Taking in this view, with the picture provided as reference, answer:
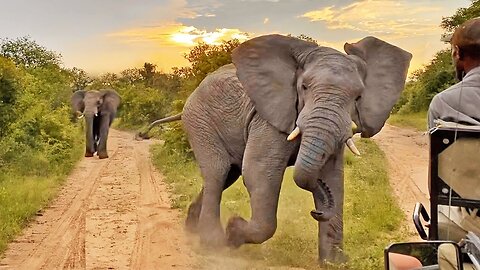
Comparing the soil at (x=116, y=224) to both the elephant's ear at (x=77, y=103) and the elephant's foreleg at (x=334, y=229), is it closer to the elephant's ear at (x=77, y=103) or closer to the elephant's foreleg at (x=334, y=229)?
the elephant's foreleg at (x=334, y=229)

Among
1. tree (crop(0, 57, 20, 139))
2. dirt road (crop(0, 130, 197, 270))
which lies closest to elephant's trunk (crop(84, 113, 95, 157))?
dirt road (crop(0, 130, 197, 270))

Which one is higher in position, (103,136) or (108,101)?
(108,101)

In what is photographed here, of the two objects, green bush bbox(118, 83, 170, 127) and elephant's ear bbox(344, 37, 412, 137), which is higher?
elephant's ear bbox(344, 37, 412, 137)

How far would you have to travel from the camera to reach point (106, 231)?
7180mm

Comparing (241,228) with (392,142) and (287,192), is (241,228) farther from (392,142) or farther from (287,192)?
(392,142)

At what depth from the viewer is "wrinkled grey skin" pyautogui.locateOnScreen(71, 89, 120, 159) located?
1559 cm

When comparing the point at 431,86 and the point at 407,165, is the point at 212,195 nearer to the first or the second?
the point at 407,165

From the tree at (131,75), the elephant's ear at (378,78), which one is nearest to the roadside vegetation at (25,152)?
the elephant's ear at (378,78)

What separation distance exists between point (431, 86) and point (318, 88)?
724 inches

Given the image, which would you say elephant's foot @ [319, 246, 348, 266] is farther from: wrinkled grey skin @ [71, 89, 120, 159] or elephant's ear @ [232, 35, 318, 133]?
wrinkled grey skin @ [71, 89, 120, 159]

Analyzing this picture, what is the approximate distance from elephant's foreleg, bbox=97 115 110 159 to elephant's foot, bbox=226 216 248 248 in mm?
10185

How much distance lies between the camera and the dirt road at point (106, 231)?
5.93 metres

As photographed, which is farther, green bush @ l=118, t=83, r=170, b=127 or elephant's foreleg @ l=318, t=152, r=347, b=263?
green bush @ l=118, t=83, r=170, b=127

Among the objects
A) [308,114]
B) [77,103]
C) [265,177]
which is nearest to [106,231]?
[265,177]
